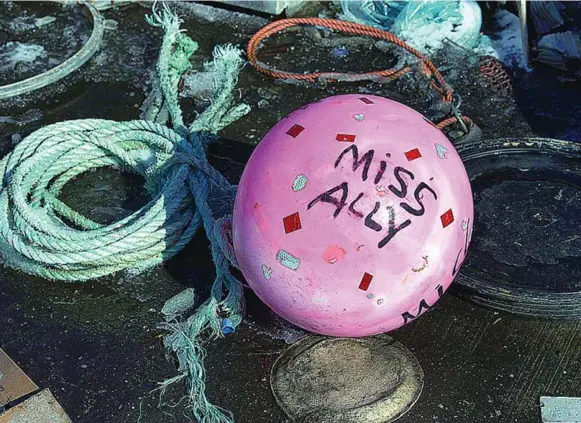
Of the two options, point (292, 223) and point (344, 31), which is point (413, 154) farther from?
point (344, 31)

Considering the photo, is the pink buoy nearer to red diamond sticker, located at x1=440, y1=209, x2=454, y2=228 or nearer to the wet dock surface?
red diamond sticker, located at x1=440, y1=209, x2=454, y2=228

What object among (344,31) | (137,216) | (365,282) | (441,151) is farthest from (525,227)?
(344,31)

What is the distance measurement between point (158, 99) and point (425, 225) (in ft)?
6.84

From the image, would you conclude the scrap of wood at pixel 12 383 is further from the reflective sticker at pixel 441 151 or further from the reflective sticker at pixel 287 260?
the reflective sticker at pixel 441 151

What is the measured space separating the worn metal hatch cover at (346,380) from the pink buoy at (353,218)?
241mm

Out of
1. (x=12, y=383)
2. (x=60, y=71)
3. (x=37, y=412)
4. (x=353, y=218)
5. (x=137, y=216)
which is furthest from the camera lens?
(x=60, y=71)

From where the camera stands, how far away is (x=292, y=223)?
2.51 metres

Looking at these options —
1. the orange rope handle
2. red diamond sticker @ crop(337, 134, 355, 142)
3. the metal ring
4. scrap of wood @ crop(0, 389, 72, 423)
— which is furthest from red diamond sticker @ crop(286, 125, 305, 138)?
the metal ring

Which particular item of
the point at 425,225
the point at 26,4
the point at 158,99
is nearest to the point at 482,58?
the point at 158,99

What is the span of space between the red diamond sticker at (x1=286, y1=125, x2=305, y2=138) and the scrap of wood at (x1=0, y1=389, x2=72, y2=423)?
4.35 ft

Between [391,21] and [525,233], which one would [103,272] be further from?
[391,21]

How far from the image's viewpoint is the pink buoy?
247cm

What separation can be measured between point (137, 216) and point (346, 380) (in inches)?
46.9

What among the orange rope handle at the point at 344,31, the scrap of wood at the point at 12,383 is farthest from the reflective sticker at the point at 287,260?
the orange rope handle at the point at 344,31
